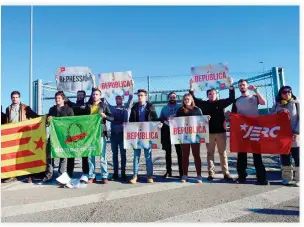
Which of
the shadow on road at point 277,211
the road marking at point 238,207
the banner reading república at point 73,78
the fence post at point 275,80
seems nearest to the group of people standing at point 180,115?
the road marking at point 238,207

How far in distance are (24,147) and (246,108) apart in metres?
5.25

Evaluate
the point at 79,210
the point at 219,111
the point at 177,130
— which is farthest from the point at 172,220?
the point at 219,111

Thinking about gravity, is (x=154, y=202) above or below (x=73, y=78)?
below

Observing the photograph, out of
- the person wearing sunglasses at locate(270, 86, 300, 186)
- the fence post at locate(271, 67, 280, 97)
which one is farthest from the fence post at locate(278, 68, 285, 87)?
the person wearing sunglasses at locate(270, 86, 300, 186)

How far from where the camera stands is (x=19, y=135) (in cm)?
641

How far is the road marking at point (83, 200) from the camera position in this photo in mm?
4371

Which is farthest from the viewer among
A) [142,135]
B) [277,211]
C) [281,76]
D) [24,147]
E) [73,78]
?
[73,78]

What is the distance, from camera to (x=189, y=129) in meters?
6.14

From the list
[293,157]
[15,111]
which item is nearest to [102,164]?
[15,111]

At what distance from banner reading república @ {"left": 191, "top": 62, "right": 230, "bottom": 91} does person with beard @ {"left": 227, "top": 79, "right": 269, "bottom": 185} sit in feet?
3.00

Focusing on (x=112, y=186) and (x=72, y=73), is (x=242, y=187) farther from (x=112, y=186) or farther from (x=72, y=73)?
(x=72, y=73)

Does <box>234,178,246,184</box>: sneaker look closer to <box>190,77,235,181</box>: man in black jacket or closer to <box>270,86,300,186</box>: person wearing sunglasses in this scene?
<box>190,77,235,181</box>: man in black jacket

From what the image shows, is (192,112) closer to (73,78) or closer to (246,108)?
(246,108)

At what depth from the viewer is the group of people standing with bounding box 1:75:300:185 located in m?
5.81
